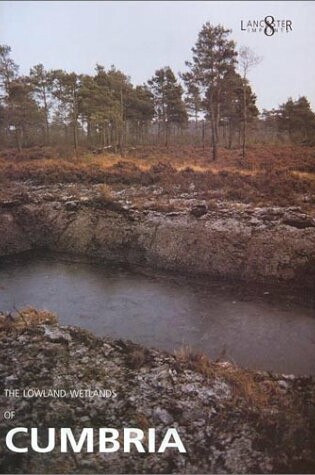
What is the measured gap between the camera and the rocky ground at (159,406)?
5.90 meters

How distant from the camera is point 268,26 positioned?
7.98 m

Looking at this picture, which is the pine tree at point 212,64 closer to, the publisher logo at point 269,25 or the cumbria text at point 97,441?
the publisher logo at point 269,25

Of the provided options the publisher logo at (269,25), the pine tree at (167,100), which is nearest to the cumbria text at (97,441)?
the publisher logo at (269,25)

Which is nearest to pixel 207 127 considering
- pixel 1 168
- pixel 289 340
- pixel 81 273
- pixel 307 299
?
pixel 1 168

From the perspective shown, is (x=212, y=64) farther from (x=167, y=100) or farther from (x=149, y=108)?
(x=149, y=108)

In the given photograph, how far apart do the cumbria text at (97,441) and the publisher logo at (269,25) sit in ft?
21.9

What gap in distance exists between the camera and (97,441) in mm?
6164

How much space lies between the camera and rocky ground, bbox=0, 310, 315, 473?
19.4ft

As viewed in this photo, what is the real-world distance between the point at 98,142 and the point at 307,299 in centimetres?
865

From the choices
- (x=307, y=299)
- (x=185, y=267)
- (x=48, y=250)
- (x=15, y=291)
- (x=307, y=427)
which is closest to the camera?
(x=307, y=427)

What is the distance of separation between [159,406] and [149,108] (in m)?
12.5

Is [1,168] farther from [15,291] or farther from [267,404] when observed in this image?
[267,404]

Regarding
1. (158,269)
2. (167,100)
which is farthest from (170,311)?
(167,100)

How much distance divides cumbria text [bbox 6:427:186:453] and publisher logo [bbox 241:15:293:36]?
6.69m
